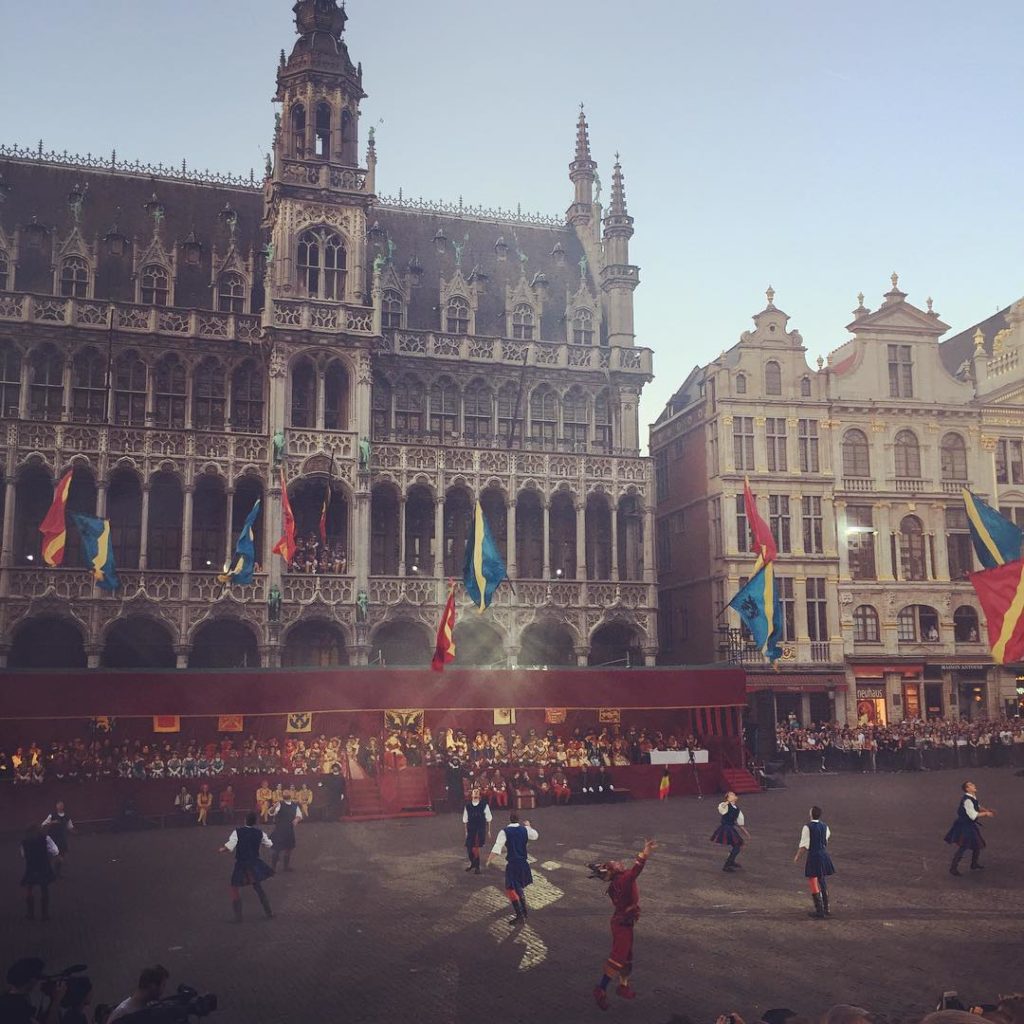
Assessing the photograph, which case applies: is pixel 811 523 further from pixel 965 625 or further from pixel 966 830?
pixel 966 830

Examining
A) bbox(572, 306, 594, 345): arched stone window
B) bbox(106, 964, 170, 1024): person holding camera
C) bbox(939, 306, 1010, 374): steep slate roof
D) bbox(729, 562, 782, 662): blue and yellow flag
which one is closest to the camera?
bbox(106, 964, 170, 1024): person holding camera

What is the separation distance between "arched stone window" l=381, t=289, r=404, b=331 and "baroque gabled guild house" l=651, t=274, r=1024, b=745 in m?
14.5

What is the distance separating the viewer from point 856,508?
48375 mm

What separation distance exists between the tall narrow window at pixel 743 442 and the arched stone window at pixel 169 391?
78.2 ft

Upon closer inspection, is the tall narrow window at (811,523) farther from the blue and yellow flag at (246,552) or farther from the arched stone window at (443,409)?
the blue and yellow flag at (246,552)

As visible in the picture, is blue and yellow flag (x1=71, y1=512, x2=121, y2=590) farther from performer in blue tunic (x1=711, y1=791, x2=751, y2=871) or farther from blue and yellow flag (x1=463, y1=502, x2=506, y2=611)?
performer in blue tunic (x1=711, y1=791, x2=751, y2=871)

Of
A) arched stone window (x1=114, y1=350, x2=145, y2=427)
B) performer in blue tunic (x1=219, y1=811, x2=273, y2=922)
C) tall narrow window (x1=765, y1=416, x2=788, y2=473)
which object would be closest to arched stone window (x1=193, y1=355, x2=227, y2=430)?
arched stone window (x1=114, y1=350, x2=145, y2=427)

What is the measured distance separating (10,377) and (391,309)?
1515 centimetres

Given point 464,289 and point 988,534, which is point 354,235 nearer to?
point 464,289

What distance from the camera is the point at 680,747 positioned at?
3569 centimetres

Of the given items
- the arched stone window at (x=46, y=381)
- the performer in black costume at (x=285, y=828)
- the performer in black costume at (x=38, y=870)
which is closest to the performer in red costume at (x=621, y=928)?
the performer in black costume at (x=285, y=828)

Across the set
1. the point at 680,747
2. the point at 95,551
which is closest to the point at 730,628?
the point at 680,747

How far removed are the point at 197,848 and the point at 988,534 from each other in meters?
20.4

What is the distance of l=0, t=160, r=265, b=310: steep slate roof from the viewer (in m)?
42.0
